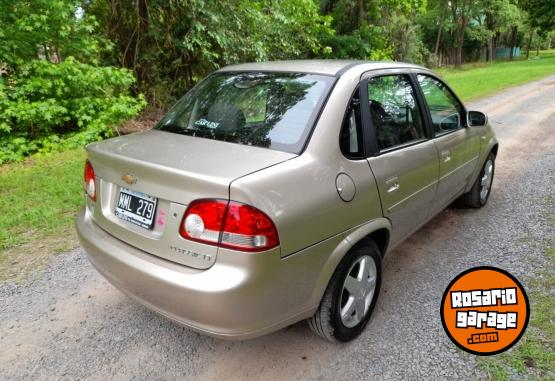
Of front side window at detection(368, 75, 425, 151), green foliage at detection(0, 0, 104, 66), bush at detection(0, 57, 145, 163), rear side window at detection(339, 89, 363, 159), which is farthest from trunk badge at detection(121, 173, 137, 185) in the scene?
green foliage at detection(0, 0, 104, 66)

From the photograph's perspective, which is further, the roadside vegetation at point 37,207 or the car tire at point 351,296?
the roadside vegetation at point 37,207

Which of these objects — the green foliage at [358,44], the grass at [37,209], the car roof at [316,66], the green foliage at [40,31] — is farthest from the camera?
the green foliage at [358,44]

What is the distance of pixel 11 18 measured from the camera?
271 inches

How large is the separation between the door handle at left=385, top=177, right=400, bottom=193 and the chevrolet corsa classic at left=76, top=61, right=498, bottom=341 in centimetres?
1

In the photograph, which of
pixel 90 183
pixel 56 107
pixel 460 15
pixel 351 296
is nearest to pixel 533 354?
pixel 351 296

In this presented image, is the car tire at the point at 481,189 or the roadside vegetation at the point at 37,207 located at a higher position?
the car tire at the point at 481,189

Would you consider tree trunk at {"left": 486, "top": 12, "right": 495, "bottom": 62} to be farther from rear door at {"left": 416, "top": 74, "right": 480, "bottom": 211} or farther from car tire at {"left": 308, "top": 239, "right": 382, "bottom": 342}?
car tire at {"left": 308, "top": 239, "right": 382, "bottom": 342}

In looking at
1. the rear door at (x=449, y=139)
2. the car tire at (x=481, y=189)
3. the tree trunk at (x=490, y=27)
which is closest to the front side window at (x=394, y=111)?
the rear door at (x=449, y=139)

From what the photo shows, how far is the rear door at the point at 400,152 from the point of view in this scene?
9.18ft

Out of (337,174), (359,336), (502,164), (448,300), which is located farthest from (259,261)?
(502,164)

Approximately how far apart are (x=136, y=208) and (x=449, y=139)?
2.70 meters

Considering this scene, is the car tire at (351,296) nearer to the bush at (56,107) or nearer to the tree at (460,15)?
the bush at (56,107)

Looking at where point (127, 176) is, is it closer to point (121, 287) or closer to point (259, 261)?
point (121, 287)

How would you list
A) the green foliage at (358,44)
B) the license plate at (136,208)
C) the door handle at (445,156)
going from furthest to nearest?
the green foliage at (358,44) → the door handle at (445,156) → the license plate at (136,208)
